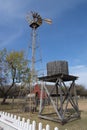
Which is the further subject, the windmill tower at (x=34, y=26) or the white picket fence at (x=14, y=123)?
the windmill tower at (x=34, y=26)

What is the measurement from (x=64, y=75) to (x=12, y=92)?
3960 cm

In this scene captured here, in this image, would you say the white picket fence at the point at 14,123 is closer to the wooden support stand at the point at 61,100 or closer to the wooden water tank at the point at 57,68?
the wooden support stand at the point at 61,100

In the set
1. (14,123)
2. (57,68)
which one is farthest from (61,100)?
(14,123)

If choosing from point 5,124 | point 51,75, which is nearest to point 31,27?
point 51,75

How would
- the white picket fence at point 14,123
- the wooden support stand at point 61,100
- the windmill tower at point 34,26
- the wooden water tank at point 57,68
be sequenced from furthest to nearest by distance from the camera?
the windmill tower at point 34,26
the wooden water tank at point 57,68
the wooden support stand at point 61,100
the white picket fence at point 14,123

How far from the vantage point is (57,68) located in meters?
12.3

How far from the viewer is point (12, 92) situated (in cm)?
4969

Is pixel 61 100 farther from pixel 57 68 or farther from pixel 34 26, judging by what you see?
pixel 34 26

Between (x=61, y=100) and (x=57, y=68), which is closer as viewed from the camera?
(x=61, y=100)

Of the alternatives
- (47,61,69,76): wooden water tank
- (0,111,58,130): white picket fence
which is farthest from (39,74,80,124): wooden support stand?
(0,111,58,130): white picket fence

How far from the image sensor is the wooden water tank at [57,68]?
40.1 feet

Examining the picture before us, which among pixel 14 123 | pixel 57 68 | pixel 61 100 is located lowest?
pixel 14 123

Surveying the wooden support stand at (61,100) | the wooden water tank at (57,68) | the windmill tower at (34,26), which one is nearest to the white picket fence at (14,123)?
the wooden support stand at (61,100)

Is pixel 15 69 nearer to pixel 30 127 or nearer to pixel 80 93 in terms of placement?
pixel 30 127
